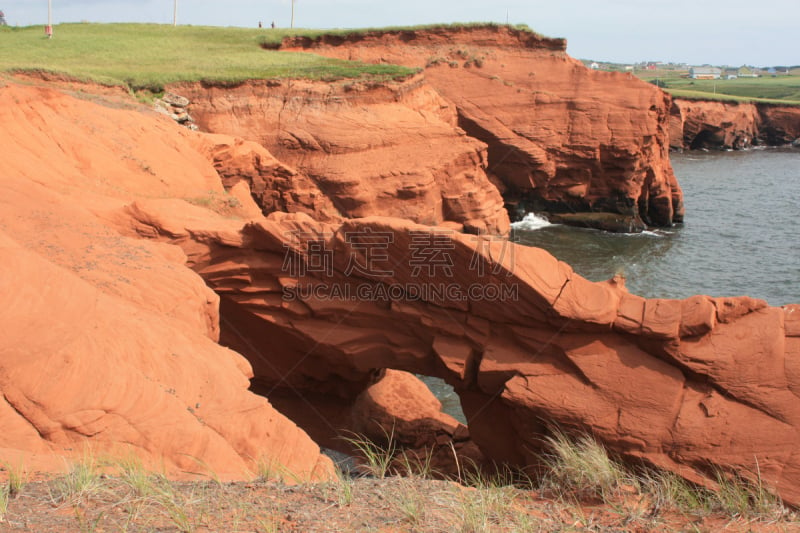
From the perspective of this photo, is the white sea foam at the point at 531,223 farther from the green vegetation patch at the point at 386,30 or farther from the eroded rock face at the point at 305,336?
the eroded rock face at the point at 305,336

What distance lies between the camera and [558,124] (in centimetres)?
2772

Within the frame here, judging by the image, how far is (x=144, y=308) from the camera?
24.2 ft

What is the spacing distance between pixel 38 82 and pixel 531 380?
16456mm

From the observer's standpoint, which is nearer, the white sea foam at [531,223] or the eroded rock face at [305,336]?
the eroded rock face at [305,336]

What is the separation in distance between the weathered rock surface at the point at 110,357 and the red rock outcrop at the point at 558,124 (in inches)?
798

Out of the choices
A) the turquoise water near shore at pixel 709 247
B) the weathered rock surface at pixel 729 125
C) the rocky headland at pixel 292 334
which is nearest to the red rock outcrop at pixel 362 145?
the turquoise water near shore at pixel 709 247

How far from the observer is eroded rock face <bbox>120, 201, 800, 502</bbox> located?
7449 mm

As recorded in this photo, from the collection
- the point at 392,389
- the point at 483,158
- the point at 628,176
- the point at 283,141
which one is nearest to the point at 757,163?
the point at 628,176

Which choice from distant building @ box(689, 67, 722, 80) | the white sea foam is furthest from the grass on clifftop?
distant building @ box(689, 67, 722, 80)

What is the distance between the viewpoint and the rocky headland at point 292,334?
19.0 feet

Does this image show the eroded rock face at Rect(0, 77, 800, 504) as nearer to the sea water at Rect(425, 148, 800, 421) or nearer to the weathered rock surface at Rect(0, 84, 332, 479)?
the weathered rock surface at Rect(0, 84, 332, 479)

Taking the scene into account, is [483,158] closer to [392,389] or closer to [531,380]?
[392,389]

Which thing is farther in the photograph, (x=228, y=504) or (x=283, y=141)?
(x=283, y=141)

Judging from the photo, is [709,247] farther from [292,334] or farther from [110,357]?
[110,357]
